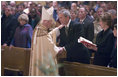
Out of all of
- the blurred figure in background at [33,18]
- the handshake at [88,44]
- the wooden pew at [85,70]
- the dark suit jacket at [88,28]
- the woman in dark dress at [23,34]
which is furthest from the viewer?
the woman in dark dress at [23,34]

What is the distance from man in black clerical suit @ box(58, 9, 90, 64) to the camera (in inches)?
215

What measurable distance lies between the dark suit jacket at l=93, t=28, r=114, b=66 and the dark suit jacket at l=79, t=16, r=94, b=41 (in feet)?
0.52

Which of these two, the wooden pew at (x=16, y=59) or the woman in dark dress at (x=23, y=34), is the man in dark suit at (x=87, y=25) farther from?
the wooden pew at (x=16, y=59)

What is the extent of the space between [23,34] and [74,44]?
1247 mm

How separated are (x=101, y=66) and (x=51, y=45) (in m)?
0.94

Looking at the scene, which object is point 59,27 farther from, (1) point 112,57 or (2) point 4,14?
(2) point 4,14

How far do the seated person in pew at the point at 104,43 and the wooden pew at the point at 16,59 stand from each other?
1357 millimetres

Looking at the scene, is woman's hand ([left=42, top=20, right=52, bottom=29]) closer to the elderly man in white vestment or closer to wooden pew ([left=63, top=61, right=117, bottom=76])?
the elderly man in white vestment

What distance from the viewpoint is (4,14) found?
21.4 feet

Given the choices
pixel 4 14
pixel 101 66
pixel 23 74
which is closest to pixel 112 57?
pixel 101 66

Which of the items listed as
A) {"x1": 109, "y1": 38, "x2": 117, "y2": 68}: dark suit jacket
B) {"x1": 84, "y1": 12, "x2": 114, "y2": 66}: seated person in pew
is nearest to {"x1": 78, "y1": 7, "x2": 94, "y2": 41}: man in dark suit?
{"x1": 84, "y1": 12, "x2": 114, "y2": 66}: seated person in pew

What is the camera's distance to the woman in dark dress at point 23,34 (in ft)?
19.9

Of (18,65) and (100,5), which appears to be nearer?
(100,5)

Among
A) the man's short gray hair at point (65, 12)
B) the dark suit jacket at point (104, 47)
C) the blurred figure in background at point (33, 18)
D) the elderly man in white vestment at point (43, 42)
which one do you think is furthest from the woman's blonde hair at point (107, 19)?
the blurred figure in background at point (33, 18)
